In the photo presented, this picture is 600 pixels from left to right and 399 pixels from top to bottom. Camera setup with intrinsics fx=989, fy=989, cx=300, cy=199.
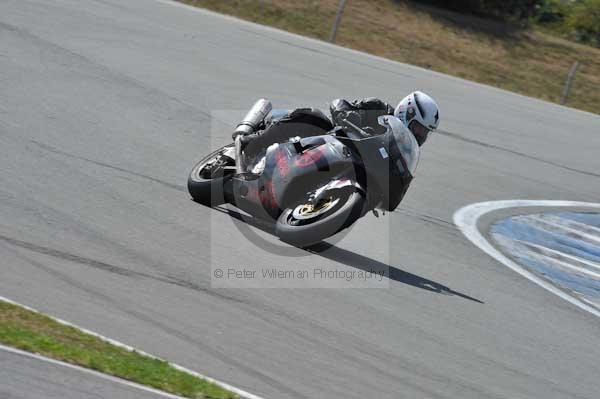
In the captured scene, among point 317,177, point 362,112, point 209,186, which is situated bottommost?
point 209,186

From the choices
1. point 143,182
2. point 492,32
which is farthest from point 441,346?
point 492,32

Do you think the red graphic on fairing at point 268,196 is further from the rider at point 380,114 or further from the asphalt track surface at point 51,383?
the asphalt track surface at point 51,383

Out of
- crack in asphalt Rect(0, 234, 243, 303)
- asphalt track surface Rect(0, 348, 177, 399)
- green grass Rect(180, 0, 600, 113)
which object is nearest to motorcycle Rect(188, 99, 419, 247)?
crack in asphalt Rect(0, 234, 243, 303)

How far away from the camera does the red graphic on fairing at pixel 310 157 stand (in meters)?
8.19

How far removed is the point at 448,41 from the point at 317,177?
16228mm

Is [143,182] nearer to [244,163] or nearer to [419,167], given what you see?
[244,163]

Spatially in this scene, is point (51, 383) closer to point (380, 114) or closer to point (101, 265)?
point (101, 265)

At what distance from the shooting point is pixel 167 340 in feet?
19.3

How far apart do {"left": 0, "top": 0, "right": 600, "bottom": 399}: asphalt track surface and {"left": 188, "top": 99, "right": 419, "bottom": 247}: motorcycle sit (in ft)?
0.91

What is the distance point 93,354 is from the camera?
5285mm

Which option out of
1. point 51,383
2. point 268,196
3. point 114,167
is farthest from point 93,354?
point 114,167

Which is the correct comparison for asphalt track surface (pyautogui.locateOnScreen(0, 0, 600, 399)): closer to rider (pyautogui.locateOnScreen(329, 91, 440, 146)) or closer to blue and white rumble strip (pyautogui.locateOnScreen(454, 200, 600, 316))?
blue and white rumble strip (pyautogui.locateOnScreen(454, 200, 600, 316))

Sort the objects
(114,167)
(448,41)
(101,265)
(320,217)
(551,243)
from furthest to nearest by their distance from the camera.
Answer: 1. (448,41)
2. (551,243)
3. (114,167)
4. (320,217)
5. (101,265)

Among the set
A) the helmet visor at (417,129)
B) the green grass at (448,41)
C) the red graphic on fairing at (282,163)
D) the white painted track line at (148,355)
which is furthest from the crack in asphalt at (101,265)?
the green grass at (448,41)
